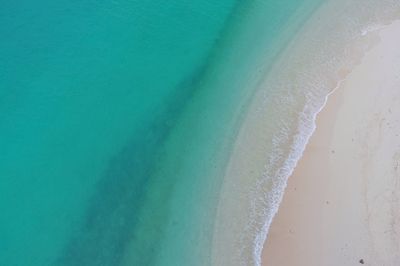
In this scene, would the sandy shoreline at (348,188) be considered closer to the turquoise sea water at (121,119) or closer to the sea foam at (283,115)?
the sea foam at (283,115)

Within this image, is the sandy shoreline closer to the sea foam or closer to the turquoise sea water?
the sea foam

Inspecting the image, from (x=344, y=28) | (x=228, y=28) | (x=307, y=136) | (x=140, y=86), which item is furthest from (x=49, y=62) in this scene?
(x=344, y=28)

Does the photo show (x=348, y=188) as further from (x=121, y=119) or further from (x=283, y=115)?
(x=121, y=119)

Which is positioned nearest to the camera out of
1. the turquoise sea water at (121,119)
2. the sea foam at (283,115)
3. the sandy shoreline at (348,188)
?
the sandy shoreline at (348,188)

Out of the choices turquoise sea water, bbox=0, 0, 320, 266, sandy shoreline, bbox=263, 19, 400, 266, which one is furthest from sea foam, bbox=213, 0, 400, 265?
turquoise sea water, bbox=0, 0, 320, 266

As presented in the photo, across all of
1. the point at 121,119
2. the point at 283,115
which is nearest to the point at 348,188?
the point at 283,115

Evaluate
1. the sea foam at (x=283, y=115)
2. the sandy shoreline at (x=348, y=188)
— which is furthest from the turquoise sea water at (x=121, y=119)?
the sandy shoreline at (x=348, y=188)

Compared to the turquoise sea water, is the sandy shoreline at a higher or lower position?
higher
